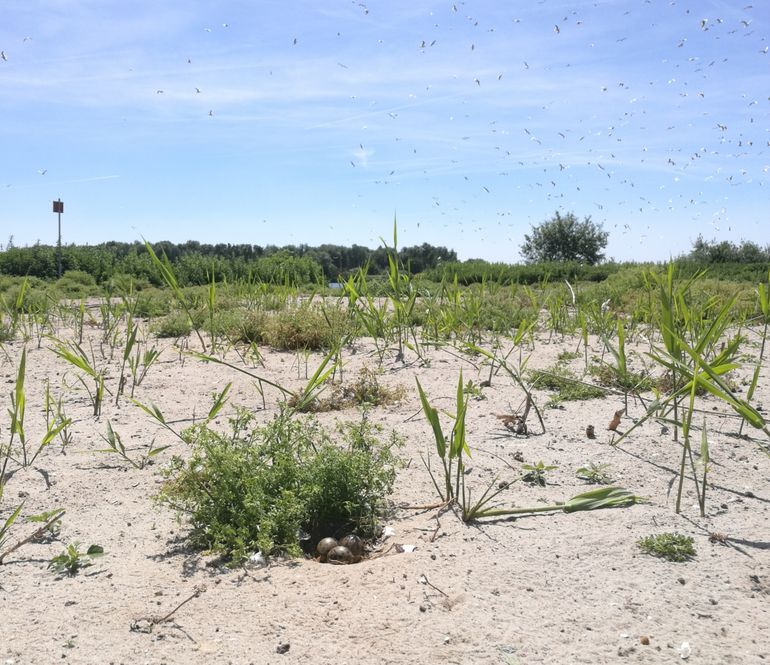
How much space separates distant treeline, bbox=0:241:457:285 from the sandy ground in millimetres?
7575

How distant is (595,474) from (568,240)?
32.8 metres

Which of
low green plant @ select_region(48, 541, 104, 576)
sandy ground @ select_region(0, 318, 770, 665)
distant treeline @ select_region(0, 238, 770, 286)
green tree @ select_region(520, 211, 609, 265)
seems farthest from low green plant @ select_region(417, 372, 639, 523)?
green tree @ select_region(520, 211, 609, 265)

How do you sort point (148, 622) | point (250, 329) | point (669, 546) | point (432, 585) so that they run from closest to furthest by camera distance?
point (148, 622) < point (432, 585) < point (669, 546) < point (250, 329)

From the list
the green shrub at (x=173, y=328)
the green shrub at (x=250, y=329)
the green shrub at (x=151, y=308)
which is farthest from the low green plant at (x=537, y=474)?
the green shrub at (x=151, y=308)

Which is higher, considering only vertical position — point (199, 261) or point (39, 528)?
point (199, 261)

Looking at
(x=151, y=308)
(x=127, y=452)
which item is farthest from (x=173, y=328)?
(x=127, y=452)

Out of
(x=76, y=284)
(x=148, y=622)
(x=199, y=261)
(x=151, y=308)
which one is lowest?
(x=148, y=622)

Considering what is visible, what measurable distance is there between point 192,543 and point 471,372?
252 cm

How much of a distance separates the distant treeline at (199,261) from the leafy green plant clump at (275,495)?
7710mm

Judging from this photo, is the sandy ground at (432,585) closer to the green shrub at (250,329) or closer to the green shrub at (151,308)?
the green shrub at (250,329)

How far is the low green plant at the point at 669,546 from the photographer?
2.19 meters

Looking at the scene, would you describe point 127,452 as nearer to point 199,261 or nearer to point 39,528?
point 39,528

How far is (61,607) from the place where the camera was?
202 cm

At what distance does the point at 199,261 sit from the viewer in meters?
11.8
